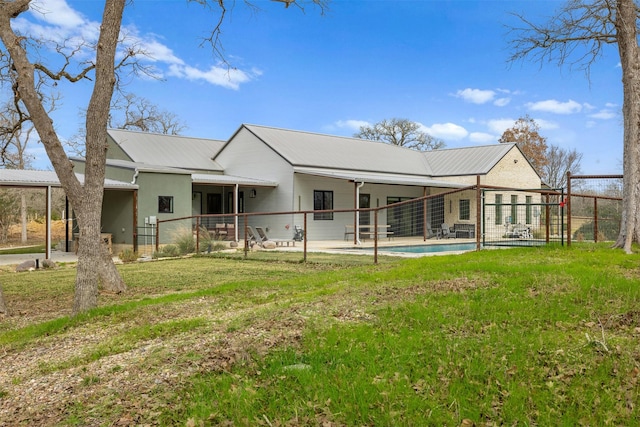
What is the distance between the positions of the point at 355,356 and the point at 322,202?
813 inches

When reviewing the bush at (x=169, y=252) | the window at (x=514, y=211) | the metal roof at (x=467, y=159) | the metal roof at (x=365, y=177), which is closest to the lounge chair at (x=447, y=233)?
the metal roof at (x=365, y=177)

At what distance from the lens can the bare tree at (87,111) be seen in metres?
7.43

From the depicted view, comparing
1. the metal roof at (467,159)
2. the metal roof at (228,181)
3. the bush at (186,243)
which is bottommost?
the bush at (186,243)

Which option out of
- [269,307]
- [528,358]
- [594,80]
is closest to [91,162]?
[269,307]

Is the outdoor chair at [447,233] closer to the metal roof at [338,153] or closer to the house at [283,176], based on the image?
the house at [283,176]

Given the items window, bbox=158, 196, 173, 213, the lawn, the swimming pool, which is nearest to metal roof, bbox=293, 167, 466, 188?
the swimming pool

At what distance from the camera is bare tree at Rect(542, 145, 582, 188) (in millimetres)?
48219

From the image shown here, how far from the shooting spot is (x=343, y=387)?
3719 mm

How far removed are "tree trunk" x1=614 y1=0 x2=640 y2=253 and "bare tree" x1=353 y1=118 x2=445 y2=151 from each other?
38.0m

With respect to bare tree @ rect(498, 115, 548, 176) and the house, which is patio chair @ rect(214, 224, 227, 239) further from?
bare tree @ rect(498, 115, 548, 176)

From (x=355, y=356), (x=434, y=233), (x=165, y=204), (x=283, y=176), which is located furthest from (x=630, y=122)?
(x=165, y=204)

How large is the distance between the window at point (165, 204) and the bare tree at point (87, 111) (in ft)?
31.0

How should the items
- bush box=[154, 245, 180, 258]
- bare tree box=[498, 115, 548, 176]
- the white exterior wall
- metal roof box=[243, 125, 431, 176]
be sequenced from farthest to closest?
bare tree box=[498, 115, 548, 176] < the white exterior wall < metal roof box=[243, 125, 431, 176] < bush box=[154, 245, 180, 258]

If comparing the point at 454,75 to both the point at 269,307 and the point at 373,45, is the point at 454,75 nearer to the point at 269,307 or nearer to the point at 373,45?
the point at 373,45
